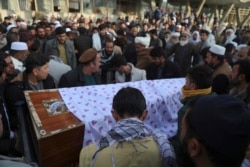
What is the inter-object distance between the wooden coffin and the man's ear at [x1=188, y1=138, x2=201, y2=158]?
1.17 m

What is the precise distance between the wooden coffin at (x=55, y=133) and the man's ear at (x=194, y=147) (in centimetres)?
117

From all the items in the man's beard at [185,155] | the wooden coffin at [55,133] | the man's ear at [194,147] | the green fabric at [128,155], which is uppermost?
the man's ear at [194,147]

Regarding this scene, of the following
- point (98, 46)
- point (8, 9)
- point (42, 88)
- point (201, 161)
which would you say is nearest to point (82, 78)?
point (42, 88)

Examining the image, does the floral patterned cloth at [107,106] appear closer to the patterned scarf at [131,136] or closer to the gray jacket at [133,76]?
the gray jacket at [133,76]

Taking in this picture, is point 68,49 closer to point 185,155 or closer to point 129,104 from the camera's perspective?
point 129,104

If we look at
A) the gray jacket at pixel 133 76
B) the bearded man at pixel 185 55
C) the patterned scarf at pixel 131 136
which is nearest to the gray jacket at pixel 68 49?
the gray jacket at pixel 133 76

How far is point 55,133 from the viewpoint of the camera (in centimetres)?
192

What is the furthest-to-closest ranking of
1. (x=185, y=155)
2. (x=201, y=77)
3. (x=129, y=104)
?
(x=201, y=77)
(x=129, y=104)
(x=185, y=155)

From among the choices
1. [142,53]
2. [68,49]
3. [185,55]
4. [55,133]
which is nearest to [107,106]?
[55,133]

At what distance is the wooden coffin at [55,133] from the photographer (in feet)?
6.26

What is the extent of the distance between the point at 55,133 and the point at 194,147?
1198 mm

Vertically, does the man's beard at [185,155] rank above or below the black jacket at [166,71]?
above

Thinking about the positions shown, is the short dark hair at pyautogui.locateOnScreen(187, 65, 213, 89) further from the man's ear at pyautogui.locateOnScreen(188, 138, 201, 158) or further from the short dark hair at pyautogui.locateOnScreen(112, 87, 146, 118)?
the man's ear at pyautogui.locateOnScreen(188, 138, 201, 158)

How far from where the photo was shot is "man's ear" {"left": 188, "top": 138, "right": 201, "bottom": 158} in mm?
1034
